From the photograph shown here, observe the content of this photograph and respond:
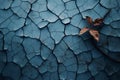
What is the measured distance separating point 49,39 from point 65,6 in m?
0.16

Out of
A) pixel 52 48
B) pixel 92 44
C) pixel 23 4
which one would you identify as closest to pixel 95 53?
pixel 92 44

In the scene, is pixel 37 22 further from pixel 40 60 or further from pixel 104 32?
pixel 104 32

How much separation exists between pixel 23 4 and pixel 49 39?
0.19 metres

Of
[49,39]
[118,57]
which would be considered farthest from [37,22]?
[118,57]

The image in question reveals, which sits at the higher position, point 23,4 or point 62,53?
point 23,4

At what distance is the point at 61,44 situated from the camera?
3.35 ft

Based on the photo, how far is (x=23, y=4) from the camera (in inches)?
41.8

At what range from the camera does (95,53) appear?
1.03 meters

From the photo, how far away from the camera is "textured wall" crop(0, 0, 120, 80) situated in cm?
102

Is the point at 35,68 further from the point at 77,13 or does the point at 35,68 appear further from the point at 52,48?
the point at 77,13

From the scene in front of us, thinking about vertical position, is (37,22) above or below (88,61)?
above

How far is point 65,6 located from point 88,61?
252mm

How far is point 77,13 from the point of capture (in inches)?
40.8

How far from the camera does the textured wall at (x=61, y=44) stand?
1.02 meters
